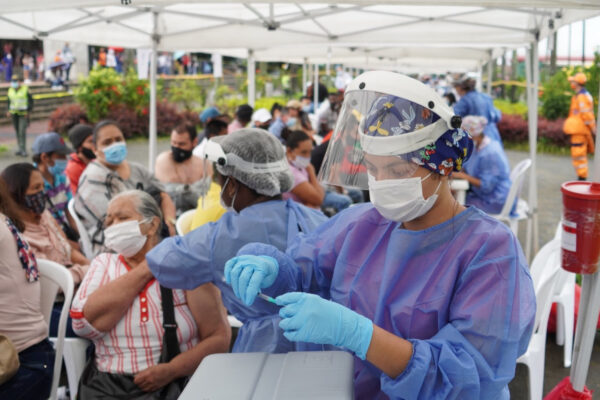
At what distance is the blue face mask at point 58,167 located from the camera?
470cm

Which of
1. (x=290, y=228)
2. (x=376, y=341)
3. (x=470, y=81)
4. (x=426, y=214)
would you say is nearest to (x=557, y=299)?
(x=290, y=228)

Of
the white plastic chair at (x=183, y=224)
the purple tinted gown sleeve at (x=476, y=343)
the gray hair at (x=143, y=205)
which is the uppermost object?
the gray hair at (x=143, y=205)

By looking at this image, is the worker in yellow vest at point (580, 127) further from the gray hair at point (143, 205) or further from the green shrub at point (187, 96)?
the green shrub at point (187, 96)

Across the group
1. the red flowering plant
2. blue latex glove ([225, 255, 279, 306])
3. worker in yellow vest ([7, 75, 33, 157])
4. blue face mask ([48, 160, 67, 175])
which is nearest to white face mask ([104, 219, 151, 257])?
blue latex glove ([225, 255, 279, 306])

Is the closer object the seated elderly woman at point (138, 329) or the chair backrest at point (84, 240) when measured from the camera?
Result: the seated elderly woman at point (138, 329)

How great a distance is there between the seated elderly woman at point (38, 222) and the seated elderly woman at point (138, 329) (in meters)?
0.73

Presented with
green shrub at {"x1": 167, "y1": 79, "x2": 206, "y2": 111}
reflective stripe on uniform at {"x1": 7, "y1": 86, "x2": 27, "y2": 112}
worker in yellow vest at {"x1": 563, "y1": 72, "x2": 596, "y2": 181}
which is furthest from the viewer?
green shrub at {"x1": 167, "y1": 79, "x2": 206, "y2": 111}

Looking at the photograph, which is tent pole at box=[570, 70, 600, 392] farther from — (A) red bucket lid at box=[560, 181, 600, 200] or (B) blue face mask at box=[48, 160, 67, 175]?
(B) blue face mask at box=[48, 160, 67, 175]

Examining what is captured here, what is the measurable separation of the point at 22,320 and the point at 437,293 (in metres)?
1.80

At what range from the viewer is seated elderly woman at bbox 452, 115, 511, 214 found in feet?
17.3

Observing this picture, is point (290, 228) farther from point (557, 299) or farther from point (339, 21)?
point (339, 21)

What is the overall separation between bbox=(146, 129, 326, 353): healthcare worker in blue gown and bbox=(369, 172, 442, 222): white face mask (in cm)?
68

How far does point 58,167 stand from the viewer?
473 cm

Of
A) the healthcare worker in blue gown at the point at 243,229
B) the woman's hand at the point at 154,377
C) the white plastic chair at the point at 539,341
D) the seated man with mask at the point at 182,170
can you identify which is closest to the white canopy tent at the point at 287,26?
the seated man with mask at the point at 182,170
